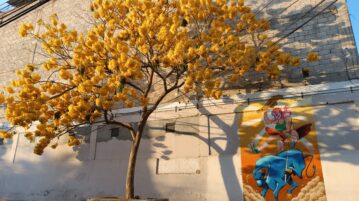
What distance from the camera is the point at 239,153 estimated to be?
9562 mm

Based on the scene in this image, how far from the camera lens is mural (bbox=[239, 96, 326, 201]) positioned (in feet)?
28.0

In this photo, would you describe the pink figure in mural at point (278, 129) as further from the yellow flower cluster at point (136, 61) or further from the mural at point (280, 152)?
the yellow flower cluster at point (136, 61)

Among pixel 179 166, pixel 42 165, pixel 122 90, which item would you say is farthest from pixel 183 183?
pixel 42 165

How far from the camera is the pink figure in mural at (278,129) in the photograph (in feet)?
29.8

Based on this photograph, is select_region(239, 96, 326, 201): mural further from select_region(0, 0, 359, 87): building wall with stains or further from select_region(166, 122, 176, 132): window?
select_region(166, 122, 176, 132): window

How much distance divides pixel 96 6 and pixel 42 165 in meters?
6.96

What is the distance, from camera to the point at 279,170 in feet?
29.0

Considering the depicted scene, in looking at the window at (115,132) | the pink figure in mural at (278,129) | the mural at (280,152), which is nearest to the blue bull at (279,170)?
the mural at (280,152)

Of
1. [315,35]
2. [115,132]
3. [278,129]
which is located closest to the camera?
[278,129]

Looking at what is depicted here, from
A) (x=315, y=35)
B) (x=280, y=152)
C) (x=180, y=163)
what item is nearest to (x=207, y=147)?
(x=180, y=163)

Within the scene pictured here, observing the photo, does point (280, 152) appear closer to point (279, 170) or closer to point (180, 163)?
point (279, 170)

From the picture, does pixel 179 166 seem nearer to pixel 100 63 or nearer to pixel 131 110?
pixel 131 110

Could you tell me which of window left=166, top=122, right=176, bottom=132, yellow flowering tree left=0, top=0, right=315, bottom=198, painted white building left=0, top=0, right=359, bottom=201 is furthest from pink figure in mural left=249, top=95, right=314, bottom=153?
window left=166, top=122, right=176, bottom=132

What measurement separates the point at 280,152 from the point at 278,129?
711 mm
